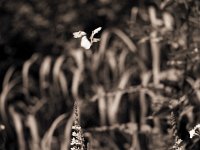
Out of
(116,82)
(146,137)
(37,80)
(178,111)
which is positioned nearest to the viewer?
(178,111)

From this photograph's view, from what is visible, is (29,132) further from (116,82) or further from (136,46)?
(136,46)

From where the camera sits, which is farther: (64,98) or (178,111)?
(64,98)

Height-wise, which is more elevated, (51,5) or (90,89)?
(51,5)

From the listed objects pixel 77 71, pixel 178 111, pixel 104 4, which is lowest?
pixel 178 111

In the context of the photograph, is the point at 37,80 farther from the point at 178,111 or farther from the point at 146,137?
the point at 178,111

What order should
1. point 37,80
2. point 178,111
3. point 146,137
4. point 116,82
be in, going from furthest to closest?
point 37,80, point 116,82, point 146,137, point 178,111

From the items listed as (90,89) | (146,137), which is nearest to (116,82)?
(90,89)
